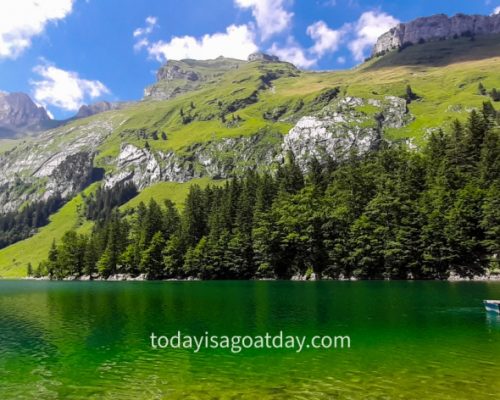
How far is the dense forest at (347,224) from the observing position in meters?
109

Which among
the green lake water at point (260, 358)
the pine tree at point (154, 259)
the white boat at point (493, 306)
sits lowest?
the green lake water at point (260, 358)

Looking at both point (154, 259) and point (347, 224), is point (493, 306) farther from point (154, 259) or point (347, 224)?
point (154, 259)

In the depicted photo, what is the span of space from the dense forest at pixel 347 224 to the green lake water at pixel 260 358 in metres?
61.2

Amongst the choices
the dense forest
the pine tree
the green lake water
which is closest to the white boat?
the green lake water

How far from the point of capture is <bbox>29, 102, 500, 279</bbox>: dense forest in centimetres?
10869

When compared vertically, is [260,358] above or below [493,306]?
below

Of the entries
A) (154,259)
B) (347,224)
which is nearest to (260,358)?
(347,224)

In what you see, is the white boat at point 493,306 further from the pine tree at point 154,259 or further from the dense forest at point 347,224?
the pine tree at point 154,259

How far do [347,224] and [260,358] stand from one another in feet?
338

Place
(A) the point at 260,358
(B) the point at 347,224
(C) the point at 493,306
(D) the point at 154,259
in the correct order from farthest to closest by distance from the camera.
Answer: (D) the point at 154,259 < (B) the point at 347,224 < (C) the point at 493,306 < (A) the point at 260,358

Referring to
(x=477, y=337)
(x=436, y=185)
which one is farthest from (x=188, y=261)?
(x=477, y=337)

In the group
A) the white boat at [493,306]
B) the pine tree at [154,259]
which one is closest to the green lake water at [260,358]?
the white boat at [493,306]

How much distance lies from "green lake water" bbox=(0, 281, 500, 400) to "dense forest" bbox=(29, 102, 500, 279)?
6118cm

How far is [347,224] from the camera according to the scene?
419 ft
